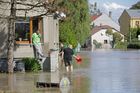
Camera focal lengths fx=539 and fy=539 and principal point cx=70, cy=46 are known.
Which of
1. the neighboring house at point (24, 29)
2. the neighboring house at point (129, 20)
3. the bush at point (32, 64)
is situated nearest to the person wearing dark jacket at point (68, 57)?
the bush at point (32, 64)

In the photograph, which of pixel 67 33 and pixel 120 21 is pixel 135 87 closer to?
pixel 67 33

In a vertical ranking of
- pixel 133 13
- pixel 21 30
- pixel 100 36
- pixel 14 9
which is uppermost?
pixel 133 13

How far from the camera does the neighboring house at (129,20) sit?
152 m

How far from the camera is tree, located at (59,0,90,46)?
46.6m

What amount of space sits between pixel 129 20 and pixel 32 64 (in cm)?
12752

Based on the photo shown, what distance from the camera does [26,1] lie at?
28.2 m

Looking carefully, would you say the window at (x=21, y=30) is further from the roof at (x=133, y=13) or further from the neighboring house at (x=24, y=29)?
the roof at (x=133, y=13)

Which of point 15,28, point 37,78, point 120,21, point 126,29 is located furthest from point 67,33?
point 120,21

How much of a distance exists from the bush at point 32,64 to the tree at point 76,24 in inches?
680

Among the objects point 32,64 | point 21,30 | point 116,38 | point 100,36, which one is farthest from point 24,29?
point 100,36

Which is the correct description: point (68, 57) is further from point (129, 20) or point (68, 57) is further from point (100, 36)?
point (129, 20)

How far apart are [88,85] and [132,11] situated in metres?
139

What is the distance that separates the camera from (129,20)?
154 m

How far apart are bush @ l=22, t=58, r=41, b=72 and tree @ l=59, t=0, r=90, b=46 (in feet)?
56.6
